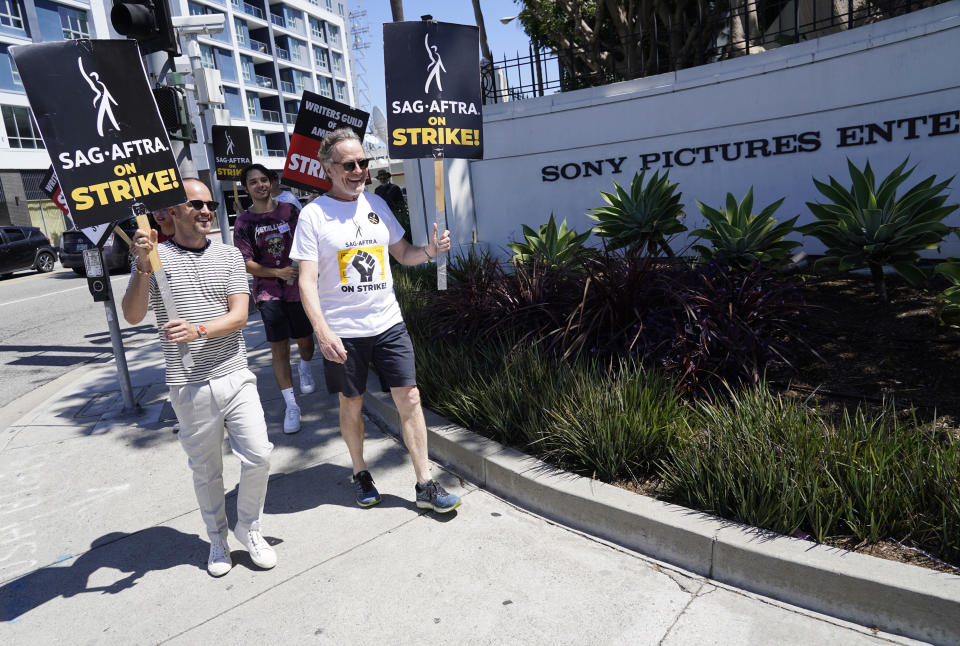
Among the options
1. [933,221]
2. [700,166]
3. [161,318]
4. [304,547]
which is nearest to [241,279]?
[161,318]

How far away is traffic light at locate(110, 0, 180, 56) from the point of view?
605 centimetres

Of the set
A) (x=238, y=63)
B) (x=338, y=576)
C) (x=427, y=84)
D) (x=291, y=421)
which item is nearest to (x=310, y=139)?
(x=427, y=84)

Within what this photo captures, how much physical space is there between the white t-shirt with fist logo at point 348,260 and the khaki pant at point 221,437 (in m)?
0.60

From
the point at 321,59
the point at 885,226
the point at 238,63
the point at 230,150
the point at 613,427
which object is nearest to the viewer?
the point at 613,427

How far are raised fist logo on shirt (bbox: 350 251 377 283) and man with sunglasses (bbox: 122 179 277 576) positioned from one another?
1.93 ft

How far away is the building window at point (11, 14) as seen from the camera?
31031 millimetres

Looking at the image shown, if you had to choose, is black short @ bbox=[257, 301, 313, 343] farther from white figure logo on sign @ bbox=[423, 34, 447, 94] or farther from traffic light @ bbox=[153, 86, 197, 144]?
traffic light @ bbox=[153, 86, 197, 144]

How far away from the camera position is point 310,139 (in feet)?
23.6

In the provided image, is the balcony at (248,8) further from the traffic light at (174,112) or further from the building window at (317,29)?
the traffic light at (174,112)

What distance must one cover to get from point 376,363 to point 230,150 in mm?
7342

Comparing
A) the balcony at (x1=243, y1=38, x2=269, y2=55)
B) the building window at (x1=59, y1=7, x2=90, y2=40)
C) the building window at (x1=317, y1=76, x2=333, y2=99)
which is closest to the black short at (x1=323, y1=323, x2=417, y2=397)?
the building window at (x1=59, y1=7, x2=90, y2=40)

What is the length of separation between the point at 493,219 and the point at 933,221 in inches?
243

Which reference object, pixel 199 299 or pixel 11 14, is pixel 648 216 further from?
pixel 11 14

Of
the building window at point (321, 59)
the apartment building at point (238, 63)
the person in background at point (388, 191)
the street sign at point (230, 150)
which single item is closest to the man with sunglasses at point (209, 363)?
the street sign at point (230, 150)
